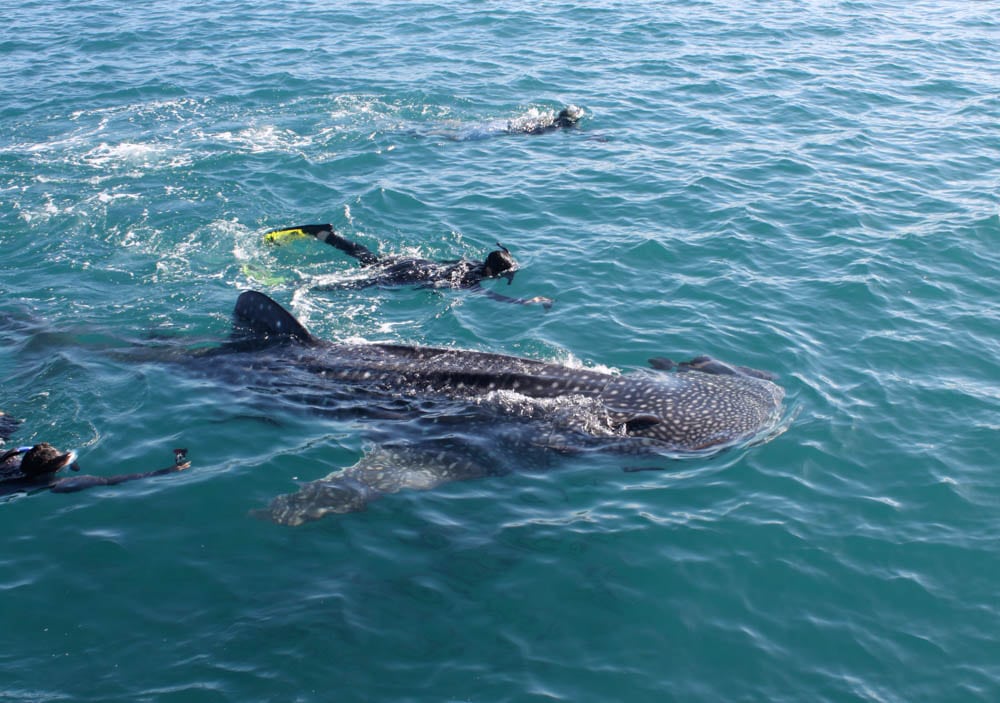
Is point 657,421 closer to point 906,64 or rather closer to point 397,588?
point 397,588

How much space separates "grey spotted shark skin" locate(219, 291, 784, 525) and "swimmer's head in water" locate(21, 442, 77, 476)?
2.84m

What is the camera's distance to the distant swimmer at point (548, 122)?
24.1m

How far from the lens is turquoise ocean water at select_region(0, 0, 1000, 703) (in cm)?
921

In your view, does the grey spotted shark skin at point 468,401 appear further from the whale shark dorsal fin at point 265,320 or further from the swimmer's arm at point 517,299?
the swimmer's arm at point 517,299

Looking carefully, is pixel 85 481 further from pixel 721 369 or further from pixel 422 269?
pixel 721 369

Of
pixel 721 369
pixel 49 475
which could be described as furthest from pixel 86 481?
pixel 721 369

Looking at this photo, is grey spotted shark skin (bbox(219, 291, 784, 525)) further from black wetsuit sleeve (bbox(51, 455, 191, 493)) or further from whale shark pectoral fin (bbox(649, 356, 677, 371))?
black wetsuit sleeve (bbox(51, 455, 191, 493))

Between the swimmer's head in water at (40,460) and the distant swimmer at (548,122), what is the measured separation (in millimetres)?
16759

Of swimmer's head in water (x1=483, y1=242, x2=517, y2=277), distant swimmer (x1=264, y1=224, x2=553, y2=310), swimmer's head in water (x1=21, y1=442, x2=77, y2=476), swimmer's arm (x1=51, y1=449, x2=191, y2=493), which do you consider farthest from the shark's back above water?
swimmer's head in water (x1=21, y1=442, x2=77, y2=476)

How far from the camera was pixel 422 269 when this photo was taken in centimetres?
1706

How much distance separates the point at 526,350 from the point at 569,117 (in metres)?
11.5

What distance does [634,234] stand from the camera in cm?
1884

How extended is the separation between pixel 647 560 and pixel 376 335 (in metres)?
7.07

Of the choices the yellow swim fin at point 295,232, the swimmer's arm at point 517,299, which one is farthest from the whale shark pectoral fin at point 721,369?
the yellow swim fin at point 295,232
